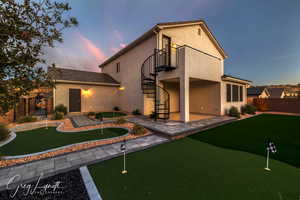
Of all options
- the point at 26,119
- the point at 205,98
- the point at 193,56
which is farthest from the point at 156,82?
the point at 26,119

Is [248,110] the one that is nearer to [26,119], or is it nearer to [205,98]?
[205,98]

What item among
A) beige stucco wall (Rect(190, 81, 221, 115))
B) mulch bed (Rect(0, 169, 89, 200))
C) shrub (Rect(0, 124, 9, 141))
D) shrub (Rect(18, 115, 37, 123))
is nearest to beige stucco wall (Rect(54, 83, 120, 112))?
shrub (Rect(18, 115, 37, 123))

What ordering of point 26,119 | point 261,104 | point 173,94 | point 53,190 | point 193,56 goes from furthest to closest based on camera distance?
point 261,104 → point 173,94 → point 26,119 → point 193,56 → point 53,190

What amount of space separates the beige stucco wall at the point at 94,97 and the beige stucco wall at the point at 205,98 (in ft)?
25.1

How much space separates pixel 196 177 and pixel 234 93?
1006cm

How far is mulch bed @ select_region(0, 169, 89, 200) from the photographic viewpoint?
5.53 ft

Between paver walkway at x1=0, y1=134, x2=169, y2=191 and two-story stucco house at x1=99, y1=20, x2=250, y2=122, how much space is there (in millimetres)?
3672

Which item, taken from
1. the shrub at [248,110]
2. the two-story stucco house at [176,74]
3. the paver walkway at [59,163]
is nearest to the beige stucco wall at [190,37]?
the two-story stucco house at [176,74]

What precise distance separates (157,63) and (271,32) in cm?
1322

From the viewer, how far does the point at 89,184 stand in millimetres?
1907

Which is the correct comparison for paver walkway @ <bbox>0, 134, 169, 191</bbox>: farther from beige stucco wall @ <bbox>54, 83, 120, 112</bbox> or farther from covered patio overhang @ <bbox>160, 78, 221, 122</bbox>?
beige stucco wall @ <bbox>54, 83, 120, 112</bbox>

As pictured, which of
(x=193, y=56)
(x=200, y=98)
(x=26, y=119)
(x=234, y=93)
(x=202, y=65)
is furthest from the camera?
(x=234, y=93)

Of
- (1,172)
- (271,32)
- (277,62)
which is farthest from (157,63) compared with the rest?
(277,62)

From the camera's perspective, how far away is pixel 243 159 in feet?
8.94
